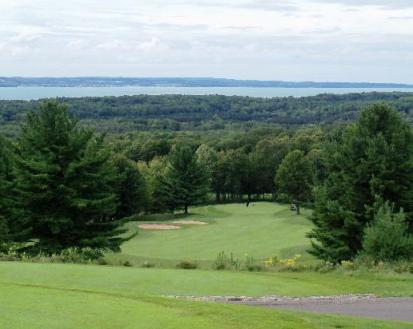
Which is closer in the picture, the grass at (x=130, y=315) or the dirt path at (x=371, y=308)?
the grass at (x=130, y=315)

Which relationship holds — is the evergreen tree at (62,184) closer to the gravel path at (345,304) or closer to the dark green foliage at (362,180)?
the dark green foliage at (362,180)

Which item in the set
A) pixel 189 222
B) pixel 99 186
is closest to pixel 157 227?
pixel 189 222

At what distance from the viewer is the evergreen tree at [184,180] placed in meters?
73.8

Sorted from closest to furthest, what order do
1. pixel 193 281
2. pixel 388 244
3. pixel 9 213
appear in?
pixel 193 281 < pixel 388 244 < pixel 9 213

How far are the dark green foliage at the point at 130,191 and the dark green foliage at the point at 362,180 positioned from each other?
139ft

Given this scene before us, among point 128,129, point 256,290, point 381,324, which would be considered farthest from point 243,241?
point 128,129

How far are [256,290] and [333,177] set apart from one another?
17827mm

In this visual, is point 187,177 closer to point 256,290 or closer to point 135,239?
point 135,239

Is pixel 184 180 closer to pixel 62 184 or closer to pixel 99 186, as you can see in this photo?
pixel 99 186

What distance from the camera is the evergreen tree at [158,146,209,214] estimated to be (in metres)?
73.8

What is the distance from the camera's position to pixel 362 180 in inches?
1164

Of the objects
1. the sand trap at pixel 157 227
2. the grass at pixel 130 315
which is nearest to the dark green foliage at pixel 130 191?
the sand trap at pixel 157 227

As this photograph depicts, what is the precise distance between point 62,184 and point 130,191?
41.8 metres

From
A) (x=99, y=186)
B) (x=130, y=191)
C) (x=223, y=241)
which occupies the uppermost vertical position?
(x=99, y=186)
